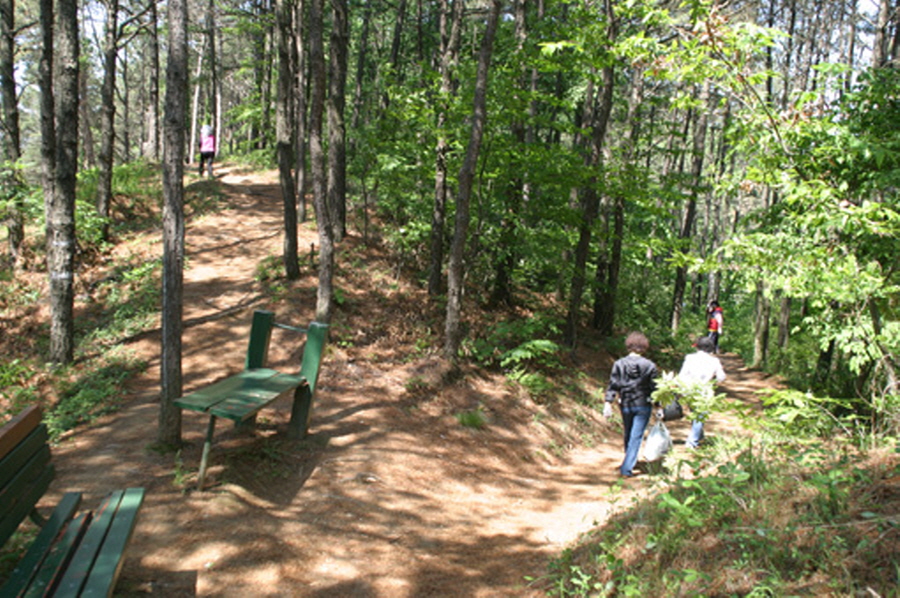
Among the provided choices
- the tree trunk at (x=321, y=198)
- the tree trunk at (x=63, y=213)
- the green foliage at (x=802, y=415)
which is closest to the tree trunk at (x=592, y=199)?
the tree trunk at (x=321, y=198)

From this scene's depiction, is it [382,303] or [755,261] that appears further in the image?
[382,303]

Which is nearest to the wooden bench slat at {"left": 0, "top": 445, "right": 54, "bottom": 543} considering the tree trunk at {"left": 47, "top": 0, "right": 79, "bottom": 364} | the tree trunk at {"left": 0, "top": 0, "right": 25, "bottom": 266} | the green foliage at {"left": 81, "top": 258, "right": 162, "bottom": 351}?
the tree trunk at {"left": 47, "top": 0, "right": 79, "bottom": 364}

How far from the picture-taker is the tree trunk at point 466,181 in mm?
8359

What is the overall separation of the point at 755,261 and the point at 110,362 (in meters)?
8.98

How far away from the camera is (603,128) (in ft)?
36.6

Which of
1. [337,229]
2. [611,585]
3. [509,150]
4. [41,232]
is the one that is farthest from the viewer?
[337,229]

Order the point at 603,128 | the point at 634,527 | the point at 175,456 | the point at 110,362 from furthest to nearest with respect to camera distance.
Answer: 1. the point at 603,128
2. the point at 110,362
3. the point at 175,456
4. the point at 634,527

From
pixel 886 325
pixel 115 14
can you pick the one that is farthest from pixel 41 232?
pixel 886 325

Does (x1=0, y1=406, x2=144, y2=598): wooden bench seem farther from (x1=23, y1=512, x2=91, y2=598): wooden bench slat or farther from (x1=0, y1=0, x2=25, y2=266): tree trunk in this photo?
(x1=0, y1=0, x2=25, y2=266): tree trunk

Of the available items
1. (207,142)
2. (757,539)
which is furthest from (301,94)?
(757,539)

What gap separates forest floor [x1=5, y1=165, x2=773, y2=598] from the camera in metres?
3.96

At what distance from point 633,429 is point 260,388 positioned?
4326 millimetres

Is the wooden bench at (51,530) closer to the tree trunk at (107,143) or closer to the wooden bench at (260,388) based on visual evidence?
the wooden bench at (260,388)

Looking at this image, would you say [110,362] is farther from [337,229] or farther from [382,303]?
[337,229]
